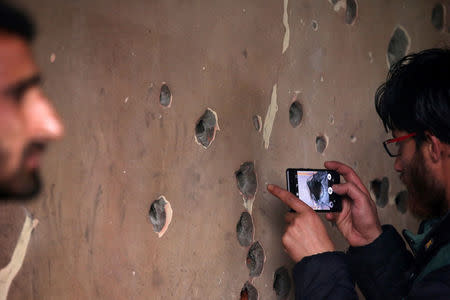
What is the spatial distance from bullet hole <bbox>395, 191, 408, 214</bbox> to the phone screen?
42cm

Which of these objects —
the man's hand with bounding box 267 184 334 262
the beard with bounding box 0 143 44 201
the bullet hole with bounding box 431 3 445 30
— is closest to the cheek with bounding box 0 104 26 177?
the beard with bounding box 0 143 44 201

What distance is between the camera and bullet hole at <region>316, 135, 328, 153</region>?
1.22 metres

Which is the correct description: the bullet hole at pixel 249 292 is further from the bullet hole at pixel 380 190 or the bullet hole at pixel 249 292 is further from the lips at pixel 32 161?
the lips at pixel 32 161

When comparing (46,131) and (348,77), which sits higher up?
(348,77)

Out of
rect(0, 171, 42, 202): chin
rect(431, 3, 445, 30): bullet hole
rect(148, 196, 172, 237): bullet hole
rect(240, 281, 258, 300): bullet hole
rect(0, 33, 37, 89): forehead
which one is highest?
rect(431, 3, 445, 30): bullet hole

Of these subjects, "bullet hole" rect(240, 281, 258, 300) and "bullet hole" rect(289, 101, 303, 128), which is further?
"bullet hole" rect(289, 101, 303, 128)

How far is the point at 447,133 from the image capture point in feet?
3.10

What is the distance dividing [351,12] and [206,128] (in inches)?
22.3

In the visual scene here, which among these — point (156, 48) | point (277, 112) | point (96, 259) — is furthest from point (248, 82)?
point (96, 259)

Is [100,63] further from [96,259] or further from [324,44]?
[324,44]

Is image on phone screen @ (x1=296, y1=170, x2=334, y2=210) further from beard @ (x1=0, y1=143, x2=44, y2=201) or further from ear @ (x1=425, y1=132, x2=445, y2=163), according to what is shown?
beard @ (x1=0, y1=143, x2=44, y2=201)

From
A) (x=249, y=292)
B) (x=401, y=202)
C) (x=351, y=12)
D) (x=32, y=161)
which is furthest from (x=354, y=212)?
(x=32, y=161)

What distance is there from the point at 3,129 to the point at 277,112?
737 mm

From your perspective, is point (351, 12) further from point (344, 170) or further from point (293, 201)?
point (293, 201)
